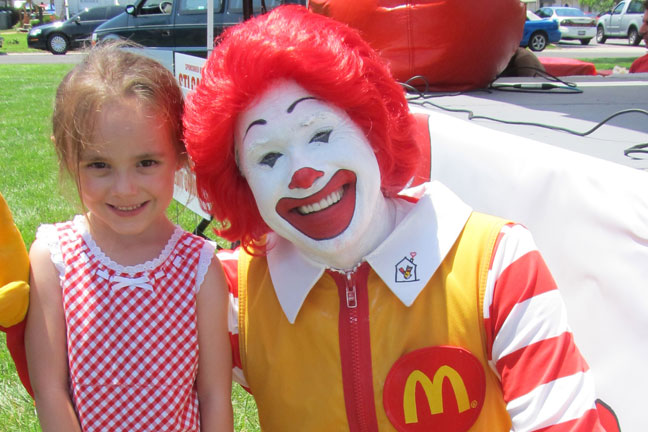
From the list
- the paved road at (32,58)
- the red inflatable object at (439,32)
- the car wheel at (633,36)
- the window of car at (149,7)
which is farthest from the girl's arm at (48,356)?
the car wheel at (633,36)

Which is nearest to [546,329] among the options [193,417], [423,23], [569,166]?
[569,166]

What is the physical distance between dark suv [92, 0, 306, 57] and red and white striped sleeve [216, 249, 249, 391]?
770 centimetres

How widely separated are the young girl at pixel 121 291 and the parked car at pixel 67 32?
56.9 feet

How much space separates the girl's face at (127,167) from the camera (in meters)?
1.52

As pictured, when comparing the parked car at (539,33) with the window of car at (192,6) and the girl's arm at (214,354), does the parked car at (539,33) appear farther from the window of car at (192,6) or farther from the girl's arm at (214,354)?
the girl's arm at (214,354)

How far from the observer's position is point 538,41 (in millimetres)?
19594

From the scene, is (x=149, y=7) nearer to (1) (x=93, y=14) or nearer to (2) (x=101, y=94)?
(2) (x=101, y=94)

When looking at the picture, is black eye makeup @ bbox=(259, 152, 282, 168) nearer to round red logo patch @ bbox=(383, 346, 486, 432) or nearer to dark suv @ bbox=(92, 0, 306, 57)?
round red logo patch @ bbox=(383, 346, 486, 432)

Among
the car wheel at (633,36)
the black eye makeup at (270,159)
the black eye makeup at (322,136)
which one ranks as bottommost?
the car wheel at (633,36)

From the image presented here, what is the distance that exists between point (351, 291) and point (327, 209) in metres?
0.19

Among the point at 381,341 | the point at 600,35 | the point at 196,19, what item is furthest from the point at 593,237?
the point at 600,35

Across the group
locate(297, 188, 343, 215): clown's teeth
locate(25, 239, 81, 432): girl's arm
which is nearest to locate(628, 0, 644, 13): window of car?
locate(297, 188, 343, 215): clown's teeth

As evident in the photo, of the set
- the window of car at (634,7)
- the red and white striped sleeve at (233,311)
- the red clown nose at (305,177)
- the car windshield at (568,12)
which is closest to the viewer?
the red clown nose at (305,177)

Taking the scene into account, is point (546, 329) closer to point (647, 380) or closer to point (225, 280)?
point (647, 380)
